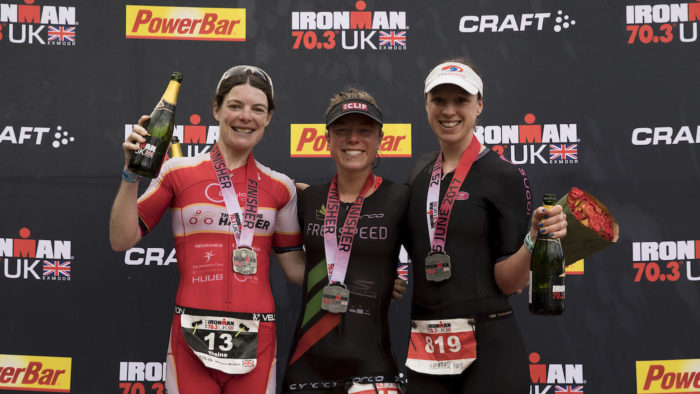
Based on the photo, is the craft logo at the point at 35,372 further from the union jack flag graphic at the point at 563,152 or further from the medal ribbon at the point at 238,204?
the union jack flag graphic at the point at 563,152

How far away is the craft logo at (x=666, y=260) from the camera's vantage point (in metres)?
3.51

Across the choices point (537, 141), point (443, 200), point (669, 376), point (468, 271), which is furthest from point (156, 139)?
point (669, 376)

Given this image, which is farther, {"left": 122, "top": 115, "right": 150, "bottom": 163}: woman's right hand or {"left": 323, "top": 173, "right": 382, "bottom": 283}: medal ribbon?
{"left": 323, "top": 173, "right": 382, "bottom": 283}: medal ribbon

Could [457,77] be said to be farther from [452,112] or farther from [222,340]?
[222,340]

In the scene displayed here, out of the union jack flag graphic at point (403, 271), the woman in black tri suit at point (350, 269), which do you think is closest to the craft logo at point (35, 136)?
the woman in black tri suit at point (350, 269)

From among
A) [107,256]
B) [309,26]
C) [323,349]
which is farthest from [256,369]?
[309,26]

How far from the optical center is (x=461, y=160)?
7.55 ft

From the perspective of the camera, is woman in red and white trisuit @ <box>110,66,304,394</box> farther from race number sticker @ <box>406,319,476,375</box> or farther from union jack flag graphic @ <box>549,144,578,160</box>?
union jack flag graphic @ <box>549,144,578,160</box>

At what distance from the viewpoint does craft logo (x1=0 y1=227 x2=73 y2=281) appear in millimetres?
3521

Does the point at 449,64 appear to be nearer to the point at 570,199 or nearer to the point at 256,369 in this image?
the point at 570,199

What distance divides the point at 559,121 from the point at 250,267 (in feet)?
7.09

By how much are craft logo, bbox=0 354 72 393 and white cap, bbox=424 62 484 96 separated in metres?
2.69

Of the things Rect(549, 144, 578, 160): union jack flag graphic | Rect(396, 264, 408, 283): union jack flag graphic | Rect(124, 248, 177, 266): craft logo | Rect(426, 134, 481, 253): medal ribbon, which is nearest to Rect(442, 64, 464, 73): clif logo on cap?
Rect(426, 134, 481, 253): medal ribbon

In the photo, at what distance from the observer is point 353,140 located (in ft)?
7.78
